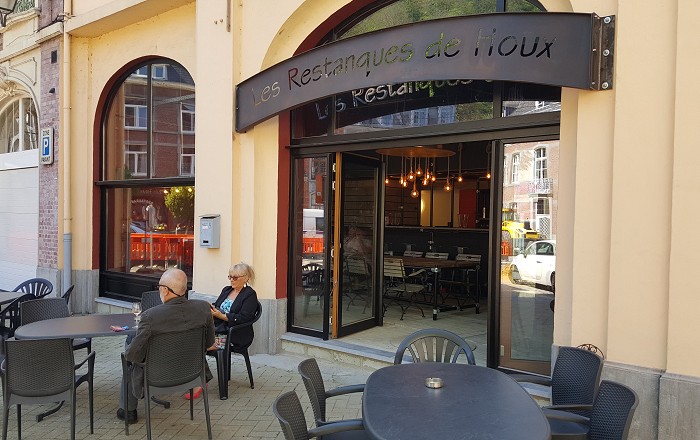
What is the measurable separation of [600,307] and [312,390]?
7.79ft

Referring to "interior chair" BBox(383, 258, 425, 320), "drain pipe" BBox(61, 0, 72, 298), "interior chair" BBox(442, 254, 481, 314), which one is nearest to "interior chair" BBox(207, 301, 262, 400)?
"interior chair" BBox(383, 258, 425, 320)

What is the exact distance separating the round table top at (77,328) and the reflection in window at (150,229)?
3075 millimetres

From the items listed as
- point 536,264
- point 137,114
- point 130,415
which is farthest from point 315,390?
point 137,114

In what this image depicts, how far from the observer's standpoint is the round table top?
170 inches

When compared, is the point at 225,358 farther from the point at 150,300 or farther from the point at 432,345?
the point at 432,345

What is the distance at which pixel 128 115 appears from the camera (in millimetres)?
8977

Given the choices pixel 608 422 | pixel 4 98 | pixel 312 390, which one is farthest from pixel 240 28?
pixel 4 98

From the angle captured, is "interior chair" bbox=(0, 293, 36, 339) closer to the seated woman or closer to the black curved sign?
the seated woman

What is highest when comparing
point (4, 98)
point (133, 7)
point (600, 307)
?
point (133, 7)

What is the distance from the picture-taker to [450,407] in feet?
8.77

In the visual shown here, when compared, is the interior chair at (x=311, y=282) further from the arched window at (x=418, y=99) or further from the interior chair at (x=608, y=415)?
the interior chair at (x=608, y=415)

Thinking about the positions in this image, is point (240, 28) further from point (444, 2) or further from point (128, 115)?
point (128, 115)

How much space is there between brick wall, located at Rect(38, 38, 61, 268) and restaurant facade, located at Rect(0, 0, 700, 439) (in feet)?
0.14

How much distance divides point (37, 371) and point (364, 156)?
14.6ft
